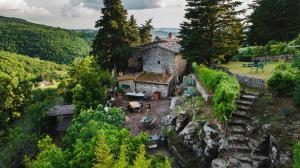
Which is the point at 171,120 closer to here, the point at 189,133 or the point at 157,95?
the point at 189,133

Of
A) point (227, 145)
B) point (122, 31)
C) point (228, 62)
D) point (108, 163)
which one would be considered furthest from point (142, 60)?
Result: point (108, 163)

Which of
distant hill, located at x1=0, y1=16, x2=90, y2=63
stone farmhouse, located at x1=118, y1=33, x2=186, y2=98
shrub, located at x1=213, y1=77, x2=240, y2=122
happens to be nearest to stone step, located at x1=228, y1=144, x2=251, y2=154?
shrub, located at x1=213, y1=77, x2=240, y2=122

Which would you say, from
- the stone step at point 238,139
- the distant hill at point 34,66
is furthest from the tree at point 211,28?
the distant hill at point 34,66

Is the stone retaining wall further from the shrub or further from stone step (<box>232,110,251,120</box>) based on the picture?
the shrub

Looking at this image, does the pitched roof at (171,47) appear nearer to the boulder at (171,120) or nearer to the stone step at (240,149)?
the boulder at (171,120)

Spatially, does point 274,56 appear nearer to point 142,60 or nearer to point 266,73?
point 266,73

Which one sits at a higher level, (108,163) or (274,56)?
(274,56)
